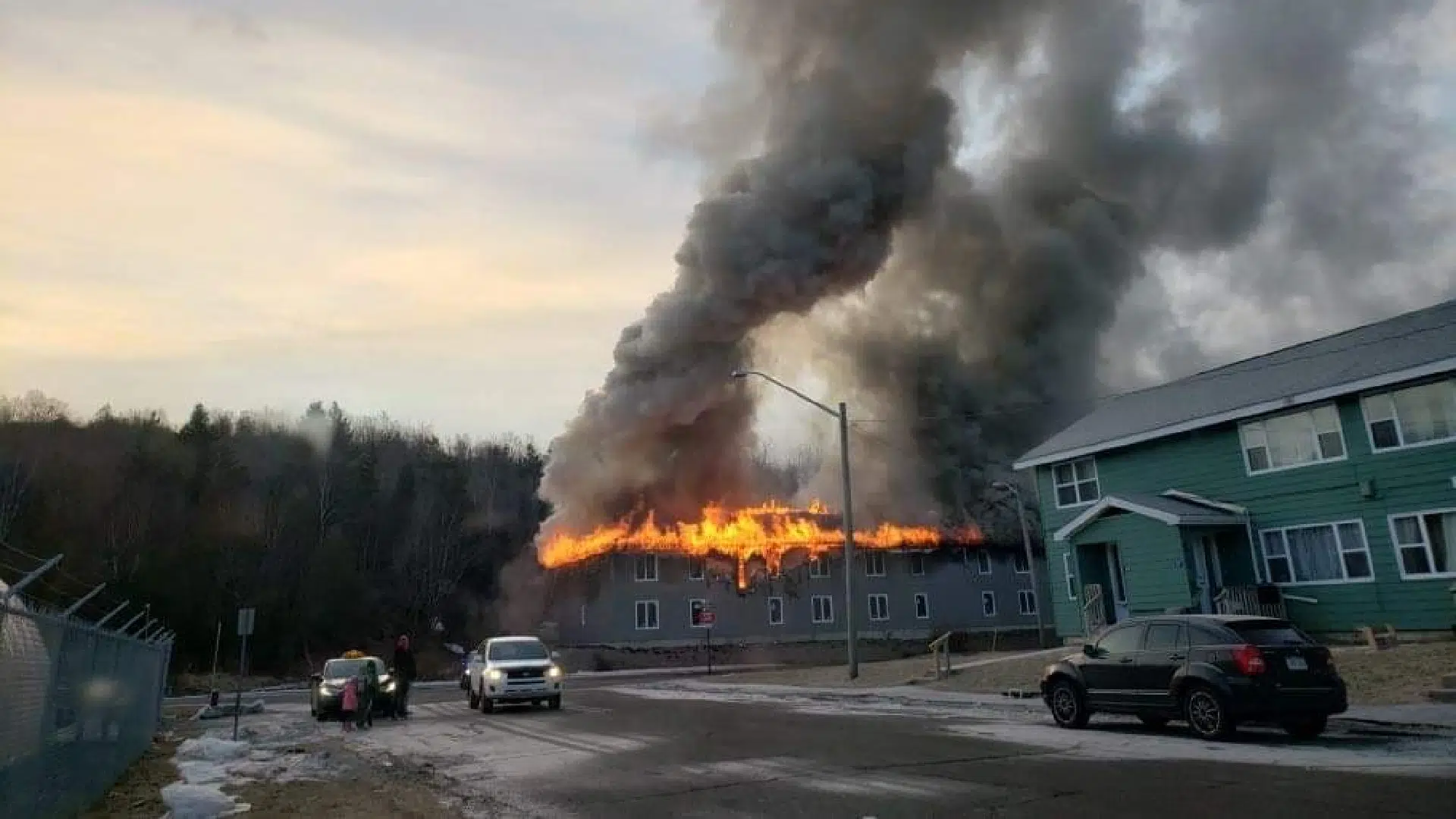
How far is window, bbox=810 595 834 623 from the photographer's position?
52.6 m

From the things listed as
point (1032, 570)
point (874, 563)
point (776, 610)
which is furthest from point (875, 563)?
point (1032, 570)

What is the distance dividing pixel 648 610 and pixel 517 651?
29.0 metres

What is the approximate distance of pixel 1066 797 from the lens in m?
7.28

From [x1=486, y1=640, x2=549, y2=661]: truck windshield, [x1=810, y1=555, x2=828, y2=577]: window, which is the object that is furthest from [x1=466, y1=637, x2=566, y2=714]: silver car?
[x1=810, y1=555, x2=828, y2=577]: window

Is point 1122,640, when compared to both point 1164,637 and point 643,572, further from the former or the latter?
point 643,572

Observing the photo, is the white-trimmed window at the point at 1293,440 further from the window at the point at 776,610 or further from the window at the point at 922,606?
the window at the point at 922,606

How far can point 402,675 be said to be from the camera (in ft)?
67.5

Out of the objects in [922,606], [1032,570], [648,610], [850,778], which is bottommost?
[850,778]

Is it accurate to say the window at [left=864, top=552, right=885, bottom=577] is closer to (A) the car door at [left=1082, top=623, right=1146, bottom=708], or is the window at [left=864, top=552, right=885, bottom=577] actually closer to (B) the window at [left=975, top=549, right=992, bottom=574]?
(B) the window at [left=975, top=549, right=992, bottom=574]

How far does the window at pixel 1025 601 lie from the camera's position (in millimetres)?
56469

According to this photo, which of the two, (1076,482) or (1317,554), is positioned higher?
(1076,482)

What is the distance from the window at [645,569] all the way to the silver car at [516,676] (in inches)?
1117

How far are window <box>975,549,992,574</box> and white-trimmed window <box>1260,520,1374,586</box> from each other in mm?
34023

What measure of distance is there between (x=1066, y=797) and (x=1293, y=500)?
18.2 m
